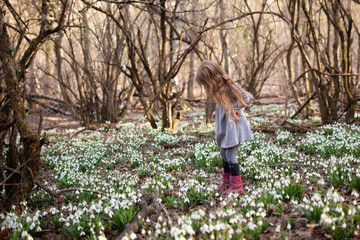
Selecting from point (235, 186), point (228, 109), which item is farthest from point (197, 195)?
point (228, 109)

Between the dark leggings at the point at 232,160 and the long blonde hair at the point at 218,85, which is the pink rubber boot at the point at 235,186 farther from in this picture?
the long blonde hair at the point at 218,85

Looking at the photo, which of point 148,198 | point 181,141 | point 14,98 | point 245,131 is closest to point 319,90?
point 181,141

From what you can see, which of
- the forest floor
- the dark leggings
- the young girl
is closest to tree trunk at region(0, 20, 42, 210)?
the forest floor

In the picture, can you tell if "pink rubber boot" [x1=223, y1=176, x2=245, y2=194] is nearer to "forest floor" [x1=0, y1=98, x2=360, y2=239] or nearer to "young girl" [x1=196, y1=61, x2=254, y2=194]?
"young girl" [x1=196, y1=61, x2=254, y2=194]

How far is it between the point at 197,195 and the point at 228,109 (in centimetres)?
114

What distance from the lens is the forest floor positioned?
2590 mm

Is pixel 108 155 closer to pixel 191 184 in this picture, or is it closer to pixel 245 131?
pixel 191 184

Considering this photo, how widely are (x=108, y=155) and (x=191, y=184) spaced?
10.7 feet

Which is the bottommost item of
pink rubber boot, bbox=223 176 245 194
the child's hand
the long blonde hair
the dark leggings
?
pink rubber boot, bbox=223 176 245 194

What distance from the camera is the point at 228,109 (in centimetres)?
362

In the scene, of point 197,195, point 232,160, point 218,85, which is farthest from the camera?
point 232,160

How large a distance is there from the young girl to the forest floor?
36 centimetres

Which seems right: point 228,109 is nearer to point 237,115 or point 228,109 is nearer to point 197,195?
point 237,115

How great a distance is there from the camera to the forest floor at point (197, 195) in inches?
102
